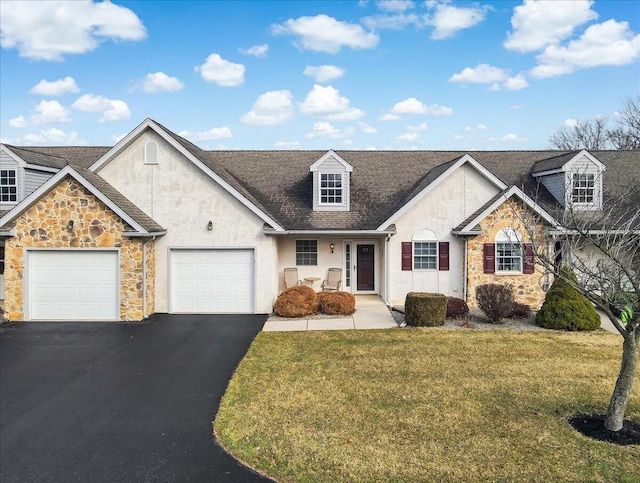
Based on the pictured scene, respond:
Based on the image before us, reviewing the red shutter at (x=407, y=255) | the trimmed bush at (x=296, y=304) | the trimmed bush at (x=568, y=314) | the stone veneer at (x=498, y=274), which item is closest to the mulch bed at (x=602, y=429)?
the trimmed bush at (x=568, y=314)

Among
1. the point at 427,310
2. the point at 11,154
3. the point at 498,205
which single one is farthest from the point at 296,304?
the point at 11,154

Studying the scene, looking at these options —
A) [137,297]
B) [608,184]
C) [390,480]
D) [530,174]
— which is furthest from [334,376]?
[608,184]

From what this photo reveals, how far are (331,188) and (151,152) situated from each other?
7312mm

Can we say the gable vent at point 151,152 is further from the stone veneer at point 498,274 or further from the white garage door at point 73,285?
the stone veneer at point 498,274

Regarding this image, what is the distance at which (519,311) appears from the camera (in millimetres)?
15680

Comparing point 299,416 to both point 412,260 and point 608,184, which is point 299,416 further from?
point 608,184

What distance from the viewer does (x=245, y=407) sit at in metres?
8.30

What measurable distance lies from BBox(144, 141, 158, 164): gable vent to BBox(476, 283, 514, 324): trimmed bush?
41.3 feet

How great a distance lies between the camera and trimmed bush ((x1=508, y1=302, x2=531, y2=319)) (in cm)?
1557

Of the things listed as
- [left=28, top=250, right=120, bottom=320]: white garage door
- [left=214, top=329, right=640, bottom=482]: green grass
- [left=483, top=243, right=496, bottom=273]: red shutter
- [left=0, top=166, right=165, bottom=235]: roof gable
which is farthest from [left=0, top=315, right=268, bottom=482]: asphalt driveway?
[left=483, top=243, right=496, bottom=273]: red shutter

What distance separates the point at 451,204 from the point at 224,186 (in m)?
8.88

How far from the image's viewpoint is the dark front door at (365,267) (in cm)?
1984

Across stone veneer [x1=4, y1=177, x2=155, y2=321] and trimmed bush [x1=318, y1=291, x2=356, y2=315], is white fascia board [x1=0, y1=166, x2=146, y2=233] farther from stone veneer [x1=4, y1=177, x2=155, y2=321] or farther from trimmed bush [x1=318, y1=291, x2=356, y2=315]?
trimmed bush [x1=318, y1=291, x2=356, y2=315]

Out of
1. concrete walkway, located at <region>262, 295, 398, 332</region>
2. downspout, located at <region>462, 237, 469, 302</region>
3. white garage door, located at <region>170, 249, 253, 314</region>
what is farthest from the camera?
downspout, located at <region>462, 237, 469, 302</region>
